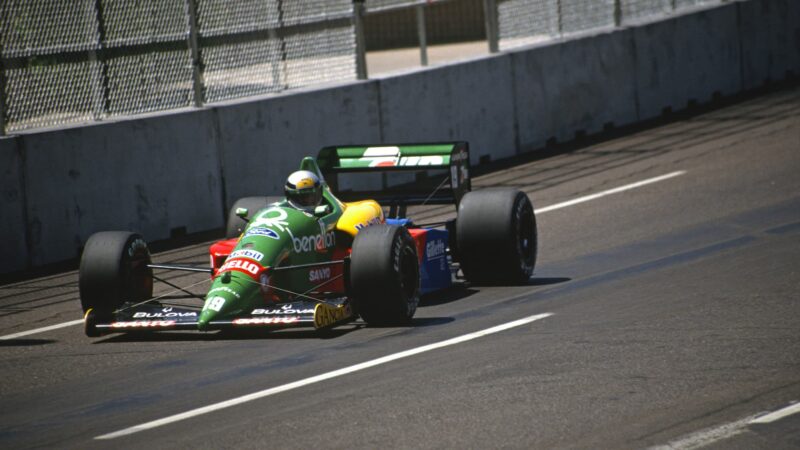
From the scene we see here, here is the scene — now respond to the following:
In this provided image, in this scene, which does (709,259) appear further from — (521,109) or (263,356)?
(521,109)

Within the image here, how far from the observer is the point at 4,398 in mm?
8805

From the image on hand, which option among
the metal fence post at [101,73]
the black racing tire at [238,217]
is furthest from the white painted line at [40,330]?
the metal fence post at [101,73]

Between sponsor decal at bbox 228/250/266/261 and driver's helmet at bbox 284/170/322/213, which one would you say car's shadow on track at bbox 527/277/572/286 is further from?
sponsor decal at bbox 228/250/266/261

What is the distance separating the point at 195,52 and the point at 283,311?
649cm

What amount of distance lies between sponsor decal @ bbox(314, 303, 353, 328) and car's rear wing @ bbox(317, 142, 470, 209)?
2196 mm

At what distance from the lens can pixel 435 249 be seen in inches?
445

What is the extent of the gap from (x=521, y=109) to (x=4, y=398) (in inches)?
470

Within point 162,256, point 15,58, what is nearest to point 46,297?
point 162,256

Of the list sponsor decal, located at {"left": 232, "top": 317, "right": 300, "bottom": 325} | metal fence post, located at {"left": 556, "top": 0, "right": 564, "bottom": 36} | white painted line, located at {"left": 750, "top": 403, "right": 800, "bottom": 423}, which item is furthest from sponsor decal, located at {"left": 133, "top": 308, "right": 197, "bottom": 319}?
metal fence post, located at {"left": 556, "top": 0, "right": 564, "bottom": 36}

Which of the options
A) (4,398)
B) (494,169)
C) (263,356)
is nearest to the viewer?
(4,398)

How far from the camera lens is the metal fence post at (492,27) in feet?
65.3

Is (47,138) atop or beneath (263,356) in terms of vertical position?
atop

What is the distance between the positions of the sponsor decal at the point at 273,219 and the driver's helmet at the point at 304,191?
18cm

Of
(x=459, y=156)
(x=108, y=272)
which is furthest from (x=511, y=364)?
(x=459, y=156)
